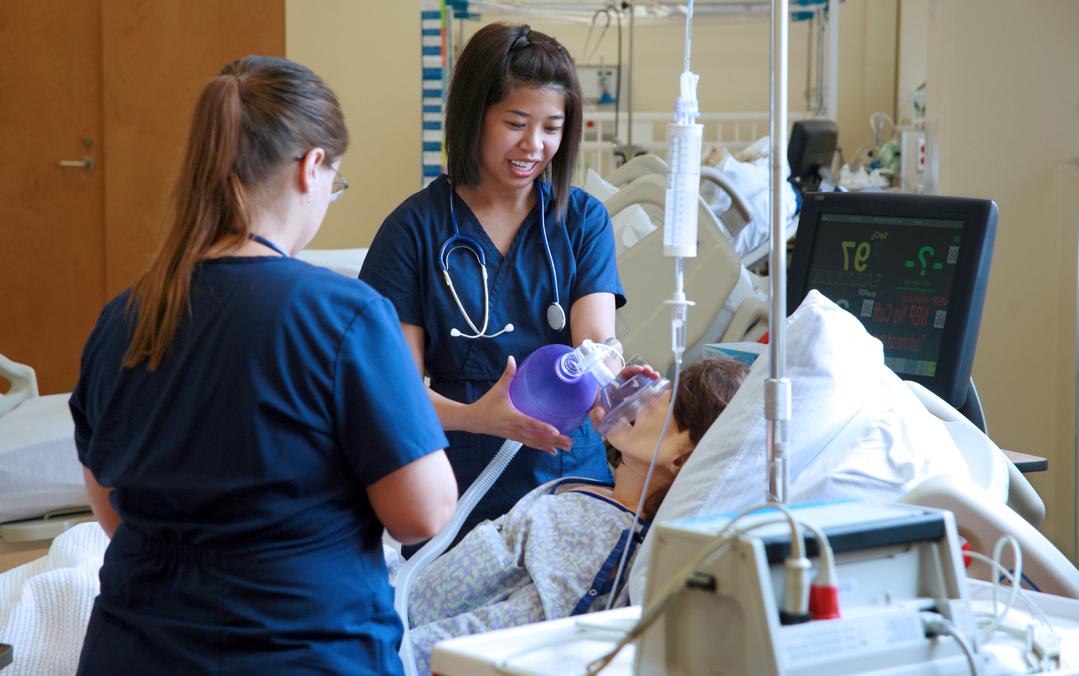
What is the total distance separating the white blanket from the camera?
167cm

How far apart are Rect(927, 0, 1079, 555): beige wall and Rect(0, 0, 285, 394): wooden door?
331 cm

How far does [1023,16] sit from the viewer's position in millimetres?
3146

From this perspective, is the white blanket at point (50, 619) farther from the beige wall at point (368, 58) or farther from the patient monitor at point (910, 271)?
the beige wall at point (368, 58)

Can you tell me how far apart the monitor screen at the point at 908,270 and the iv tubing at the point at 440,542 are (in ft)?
2.29

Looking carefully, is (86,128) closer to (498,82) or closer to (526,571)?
(498,82)

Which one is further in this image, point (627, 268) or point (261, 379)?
point (627, 268)

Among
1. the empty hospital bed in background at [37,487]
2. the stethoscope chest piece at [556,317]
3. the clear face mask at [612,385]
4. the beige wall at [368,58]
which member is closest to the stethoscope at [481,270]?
the stethoscope chest piece at [556,317]

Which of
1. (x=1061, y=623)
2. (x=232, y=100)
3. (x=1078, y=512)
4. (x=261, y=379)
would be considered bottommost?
(x=1078, y=512)

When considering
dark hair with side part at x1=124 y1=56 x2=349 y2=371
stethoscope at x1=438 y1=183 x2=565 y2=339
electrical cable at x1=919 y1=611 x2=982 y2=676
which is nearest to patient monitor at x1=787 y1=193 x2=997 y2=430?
stethoscope at x1=438 y1=183 x2=565 y2=339

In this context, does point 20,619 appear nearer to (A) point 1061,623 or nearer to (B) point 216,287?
(B) point 216,287

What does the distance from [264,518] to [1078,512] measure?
8.12 feet

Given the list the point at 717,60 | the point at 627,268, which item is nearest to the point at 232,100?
the point at 627,268

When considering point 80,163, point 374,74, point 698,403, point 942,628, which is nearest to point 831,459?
point 698,403

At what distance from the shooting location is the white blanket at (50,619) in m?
1.67
